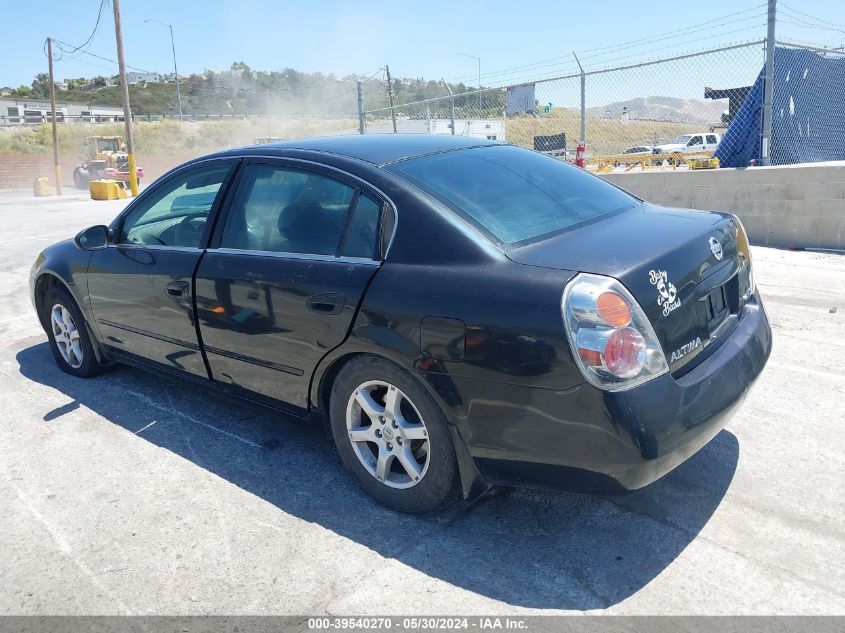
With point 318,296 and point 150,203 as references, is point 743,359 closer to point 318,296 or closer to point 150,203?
point 318,296

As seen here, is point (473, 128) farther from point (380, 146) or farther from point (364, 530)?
point (364, 530)

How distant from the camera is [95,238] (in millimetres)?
4277

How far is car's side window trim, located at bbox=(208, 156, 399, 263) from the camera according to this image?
294 centimetres

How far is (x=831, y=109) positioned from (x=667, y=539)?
44.1 feet

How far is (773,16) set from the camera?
8.12 metres

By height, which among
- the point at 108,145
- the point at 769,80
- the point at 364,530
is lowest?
the point at 364,530

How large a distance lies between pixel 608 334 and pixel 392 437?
1.02m

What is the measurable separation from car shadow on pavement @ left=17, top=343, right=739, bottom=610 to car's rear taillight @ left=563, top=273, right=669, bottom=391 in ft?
2.35

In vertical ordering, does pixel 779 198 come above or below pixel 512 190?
below

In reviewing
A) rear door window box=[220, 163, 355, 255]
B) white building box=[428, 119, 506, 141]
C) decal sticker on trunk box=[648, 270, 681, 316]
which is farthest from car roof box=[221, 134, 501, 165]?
white building box=[428, 119, 506, 141]

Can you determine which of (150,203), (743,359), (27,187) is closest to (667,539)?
(743,359)

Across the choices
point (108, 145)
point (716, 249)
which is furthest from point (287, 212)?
point (108, 145)

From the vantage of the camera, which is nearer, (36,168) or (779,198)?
(779,198)

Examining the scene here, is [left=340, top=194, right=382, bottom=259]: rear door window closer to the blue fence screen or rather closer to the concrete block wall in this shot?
the concrete block wall
